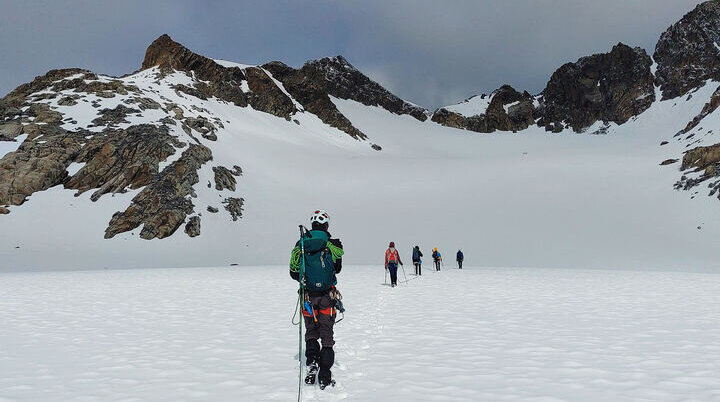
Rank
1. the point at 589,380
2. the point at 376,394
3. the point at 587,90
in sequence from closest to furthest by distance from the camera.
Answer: the point at 376,394 → the point at 589,380 → the point at 587,90

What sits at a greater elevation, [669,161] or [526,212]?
[669,161]

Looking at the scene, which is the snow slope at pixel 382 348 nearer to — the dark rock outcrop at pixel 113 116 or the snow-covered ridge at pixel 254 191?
the snow-covered ridge at pixel 254 191

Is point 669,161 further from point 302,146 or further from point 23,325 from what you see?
point 23,325

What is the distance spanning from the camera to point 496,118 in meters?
146

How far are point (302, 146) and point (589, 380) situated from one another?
7582cm

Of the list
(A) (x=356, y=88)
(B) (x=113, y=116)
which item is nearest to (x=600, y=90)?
(A) (x=356, y=88)

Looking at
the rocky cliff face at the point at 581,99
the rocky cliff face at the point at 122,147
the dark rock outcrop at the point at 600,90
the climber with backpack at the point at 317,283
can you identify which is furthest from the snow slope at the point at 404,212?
the rocky cliff face at the point at 581,99

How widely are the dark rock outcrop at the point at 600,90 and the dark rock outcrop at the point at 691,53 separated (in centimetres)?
495

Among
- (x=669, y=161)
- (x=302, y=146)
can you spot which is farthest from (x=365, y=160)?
(x=669, y=161)

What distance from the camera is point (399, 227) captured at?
154 ft

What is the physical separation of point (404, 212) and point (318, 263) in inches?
1745

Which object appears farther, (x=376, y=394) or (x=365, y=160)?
(x=365, y=160)

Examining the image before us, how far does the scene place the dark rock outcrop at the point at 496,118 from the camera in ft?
472

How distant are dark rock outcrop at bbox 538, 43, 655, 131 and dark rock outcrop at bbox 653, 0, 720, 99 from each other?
4.95m
